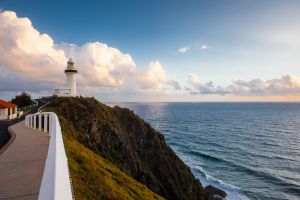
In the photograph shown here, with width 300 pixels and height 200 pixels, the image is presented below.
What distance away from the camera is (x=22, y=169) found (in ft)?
22.8

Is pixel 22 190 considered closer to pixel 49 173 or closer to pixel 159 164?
pixel 49 173

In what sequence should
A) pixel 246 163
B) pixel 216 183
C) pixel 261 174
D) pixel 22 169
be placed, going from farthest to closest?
pixel 246 163 < pixel 261 174 < pixel 216 183 < pixel 22 169

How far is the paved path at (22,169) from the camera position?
5344 mm

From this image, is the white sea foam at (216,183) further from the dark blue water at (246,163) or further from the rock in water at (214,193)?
the rock in water at (214,193)

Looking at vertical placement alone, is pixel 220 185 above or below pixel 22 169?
below

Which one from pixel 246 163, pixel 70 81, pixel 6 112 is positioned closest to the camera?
pixel 6 112

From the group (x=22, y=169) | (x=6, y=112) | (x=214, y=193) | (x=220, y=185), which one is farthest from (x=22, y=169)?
(x=220, y=185)

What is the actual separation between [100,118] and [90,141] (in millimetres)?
6802

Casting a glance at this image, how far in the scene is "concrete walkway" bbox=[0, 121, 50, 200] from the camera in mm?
5344

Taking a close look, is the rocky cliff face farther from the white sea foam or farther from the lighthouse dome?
the lighthouse dome

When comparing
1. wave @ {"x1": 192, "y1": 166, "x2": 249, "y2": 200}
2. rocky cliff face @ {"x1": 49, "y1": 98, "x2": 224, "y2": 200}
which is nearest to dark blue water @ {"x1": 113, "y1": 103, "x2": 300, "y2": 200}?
wave @ {"x1": 192, "y1": 166, "x2": 249, "y2": 200}

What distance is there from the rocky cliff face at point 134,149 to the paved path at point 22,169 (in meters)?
14.9

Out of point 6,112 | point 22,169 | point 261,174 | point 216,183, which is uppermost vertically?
point 22,169

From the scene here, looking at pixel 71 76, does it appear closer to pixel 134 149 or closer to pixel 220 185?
pixel 134 149
